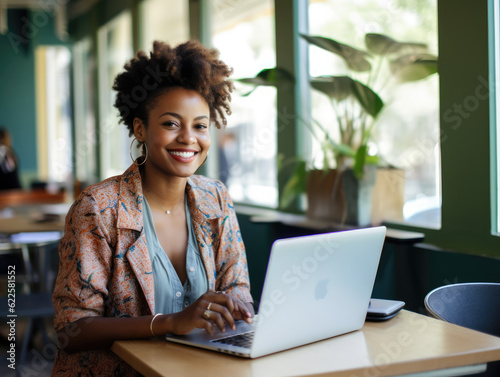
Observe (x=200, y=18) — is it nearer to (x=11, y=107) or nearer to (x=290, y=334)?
(x=290, y=334)

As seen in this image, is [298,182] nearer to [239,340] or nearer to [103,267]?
[103,267]

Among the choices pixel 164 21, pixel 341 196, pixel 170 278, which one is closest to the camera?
pixel 170 278

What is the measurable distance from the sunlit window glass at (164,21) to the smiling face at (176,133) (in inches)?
137

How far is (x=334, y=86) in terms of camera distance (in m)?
2.99

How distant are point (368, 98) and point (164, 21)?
11.7 feet

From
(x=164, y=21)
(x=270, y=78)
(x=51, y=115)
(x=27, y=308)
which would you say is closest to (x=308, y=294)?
(x=27, y=308)

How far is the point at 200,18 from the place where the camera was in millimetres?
4918

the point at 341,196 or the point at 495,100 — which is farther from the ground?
the point at 495,100

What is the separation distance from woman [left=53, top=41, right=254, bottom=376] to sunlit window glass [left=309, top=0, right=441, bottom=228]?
1109 mm

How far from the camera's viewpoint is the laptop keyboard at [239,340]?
1.42 metres

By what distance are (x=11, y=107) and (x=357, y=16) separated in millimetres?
7566

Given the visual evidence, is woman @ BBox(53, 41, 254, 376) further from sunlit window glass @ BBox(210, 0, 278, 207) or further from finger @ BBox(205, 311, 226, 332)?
sunlit window glass @ BBox(210, 0, 278, 207)

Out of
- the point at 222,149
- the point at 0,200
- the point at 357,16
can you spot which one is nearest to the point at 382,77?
the point at 357,16

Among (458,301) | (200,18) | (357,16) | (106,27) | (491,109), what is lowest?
(458,301)
